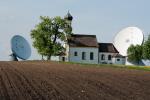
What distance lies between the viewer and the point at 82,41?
5600 inches

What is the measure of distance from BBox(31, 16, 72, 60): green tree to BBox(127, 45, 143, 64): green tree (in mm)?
19608

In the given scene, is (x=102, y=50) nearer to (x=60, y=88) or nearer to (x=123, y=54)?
(x=123, y=54)

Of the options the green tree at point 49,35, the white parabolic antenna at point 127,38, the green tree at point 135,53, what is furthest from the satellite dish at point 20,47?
the green tree at point 135,53

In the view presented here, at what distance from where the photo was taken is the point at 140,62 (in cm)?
14762

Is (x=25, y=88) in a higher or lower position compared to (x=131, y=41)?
lower

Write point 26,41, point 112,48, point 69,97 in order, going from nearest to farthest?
point 69,97 < point 26,41 < point 112,48

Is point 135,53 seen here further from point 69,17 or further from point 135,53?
point 69,17

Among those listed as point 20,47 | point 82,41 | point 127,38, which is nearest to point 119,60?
point 127,38

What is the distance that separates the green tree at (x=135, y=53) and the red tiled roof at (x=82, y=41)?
10.8 m

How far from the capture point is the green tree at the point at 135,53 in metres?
142

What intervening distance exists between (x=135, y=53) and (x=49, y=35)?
28.1 meters

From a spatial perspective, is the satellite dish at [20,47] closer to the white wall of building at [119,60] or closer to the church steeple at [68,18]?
the church steeple at [68,18]

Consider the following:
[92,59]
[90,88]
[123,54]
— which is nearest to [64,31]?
[92,59]

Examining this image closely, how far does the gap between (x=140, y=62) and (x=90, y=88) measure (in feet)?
380
